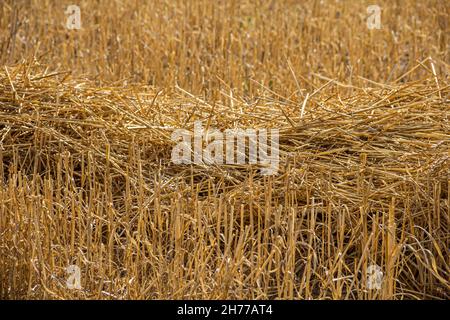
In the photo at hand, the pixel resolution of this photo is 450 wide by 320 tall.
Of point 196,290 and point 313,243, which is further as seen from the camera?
point 313,243

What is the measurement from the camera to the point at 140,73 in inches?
201

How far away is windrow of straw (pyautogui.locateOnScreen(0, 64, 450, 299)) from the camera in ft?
8.64

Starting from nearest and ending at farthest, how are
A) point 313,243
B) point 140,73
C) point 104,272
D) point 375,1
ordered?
1. point 104,272
2. point 313,243
3. point 140,73
4. point 375,1

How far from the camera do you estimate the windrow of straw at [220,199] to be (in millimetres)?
2633

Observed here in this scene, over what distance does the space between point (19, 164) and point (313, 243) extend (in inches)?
44.9

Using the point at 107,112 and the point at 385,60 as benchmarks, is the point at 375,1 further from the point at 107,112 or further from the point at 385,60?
the point at 107,112

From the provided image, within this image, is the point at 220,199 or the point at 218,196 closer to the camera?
the point at 220,199

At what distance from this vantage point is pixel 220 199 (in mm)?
2893

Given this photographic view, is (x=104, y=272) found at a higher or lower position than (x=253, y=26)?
lower
